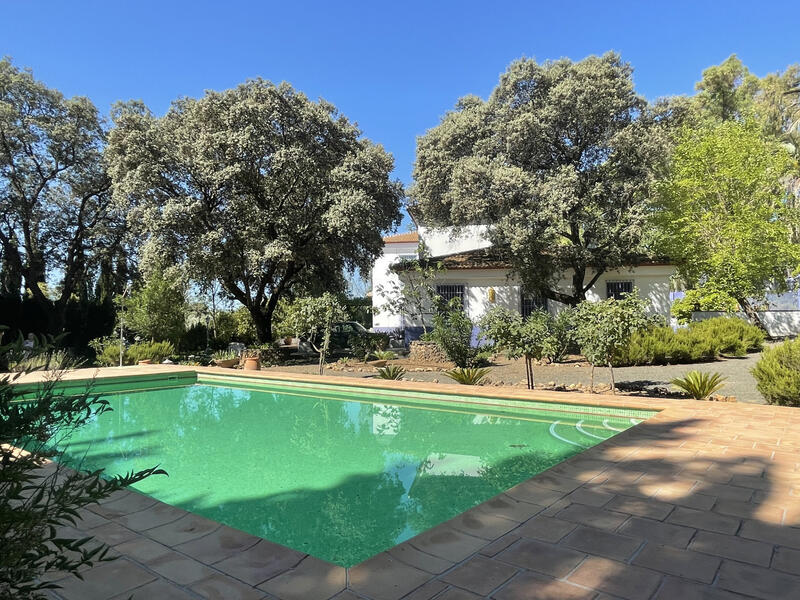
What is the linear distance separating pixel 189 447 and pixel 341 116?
15.1 metres

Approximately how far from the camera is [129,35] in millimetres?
11859

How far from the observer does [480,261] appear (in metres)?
20.2

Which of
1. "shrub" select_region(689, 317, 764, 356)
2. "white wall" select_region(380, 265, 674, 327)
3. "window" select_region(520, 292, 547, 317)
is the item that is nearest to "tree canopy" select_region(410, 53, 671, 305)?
"window" select_region(520, 292, 547, 317)

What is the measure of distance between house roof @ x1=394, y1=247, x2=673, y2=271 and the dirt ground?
5.10 metres

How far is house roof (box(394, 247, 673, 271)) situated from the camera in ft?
60.3

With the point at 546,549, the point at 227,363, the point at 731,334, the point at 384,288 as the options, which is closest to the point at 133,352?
the point at 227,363

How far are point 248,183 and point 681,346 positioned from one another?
49.3 ft

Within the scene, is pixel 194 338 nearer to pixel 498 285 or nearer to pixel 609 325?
pixel 498 285

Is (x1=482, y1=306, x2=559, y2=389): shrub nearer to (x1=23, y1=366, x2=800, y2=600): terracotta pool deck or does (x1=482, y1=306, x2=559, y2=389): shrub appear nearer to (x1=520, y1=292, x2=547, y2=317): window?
(x1=23, y1=366, x2=800, y2=600): terracotta pool deck

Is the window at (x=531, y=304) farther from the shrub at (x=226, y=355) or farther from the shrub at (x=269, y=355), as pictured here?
the shrub at (x=226, y=355)

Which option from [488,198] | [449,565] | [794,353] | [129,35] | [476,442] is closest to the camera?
[449,565]

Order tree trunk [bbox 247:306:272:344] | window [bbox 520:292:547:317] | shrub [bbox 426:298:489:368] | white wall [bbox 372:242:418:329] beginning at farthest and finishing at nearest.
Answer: white wall [bbox 372:242:418:329] < window [bbox 520:292:547:317] < tree trunk [bbox 247:306:272:344] < shrub [bbox 426:298:489:368]

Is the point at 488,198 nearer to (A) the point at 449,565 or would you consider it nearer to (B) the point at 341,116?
(B) the point at 341,116

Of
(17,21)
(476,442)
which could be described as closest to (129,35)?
(17,21)
